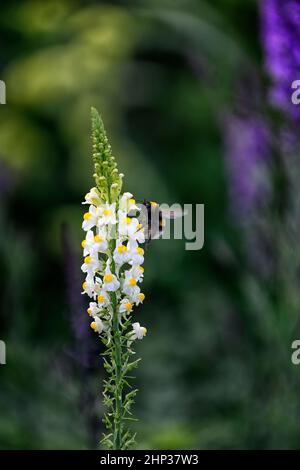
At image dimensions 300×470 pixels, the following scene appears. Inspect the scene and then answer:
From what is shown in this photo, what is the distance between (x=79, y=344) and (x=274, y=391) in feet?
3.95

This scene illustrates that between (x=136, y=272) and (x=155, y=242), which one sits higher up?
(x=155, y=242)

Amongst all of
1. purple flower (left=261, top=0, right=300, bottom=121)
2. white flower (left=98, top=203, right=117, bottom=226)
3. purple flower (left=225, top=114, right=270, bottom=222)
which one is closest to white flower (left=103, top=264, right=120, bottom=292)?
white flower (left=98, top=203, right=117, bottom=226)

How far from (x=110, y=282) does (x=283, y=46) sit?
1868 millimetres

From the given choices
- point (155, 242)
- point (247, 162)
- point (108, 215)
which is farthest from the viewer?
point (155, 242)

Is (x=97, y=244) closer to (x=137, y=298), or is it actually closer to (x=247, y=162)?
(x=137, y=298)

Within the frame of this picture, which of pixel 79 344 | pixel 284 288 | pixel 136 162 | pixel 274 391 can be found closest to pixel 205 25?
pixel 136 162

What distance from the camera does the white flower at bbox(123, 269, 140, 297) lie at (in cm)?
171

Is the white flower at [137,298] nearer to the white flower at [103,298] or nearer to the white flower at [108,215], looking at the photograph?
the white flower at [103,298]

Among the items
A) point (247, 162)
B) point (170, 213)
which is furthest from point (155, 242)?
point (170, 213)

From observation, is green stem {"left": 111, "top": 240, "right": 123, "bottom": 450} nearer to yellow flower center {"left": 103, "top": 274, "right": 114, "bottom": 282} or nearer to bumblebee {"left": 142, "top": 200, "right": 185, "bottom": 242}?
yellow flower center {"left": 103, "top": 274, "right": 114, "bottom": 282}

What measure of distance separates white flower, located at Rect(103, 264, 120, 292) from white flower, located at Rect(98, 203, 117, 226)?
0.11 m

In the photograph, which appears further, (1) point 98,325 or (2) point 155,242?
(2) point 155,242

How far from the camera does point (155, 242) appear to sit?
15.0ft
